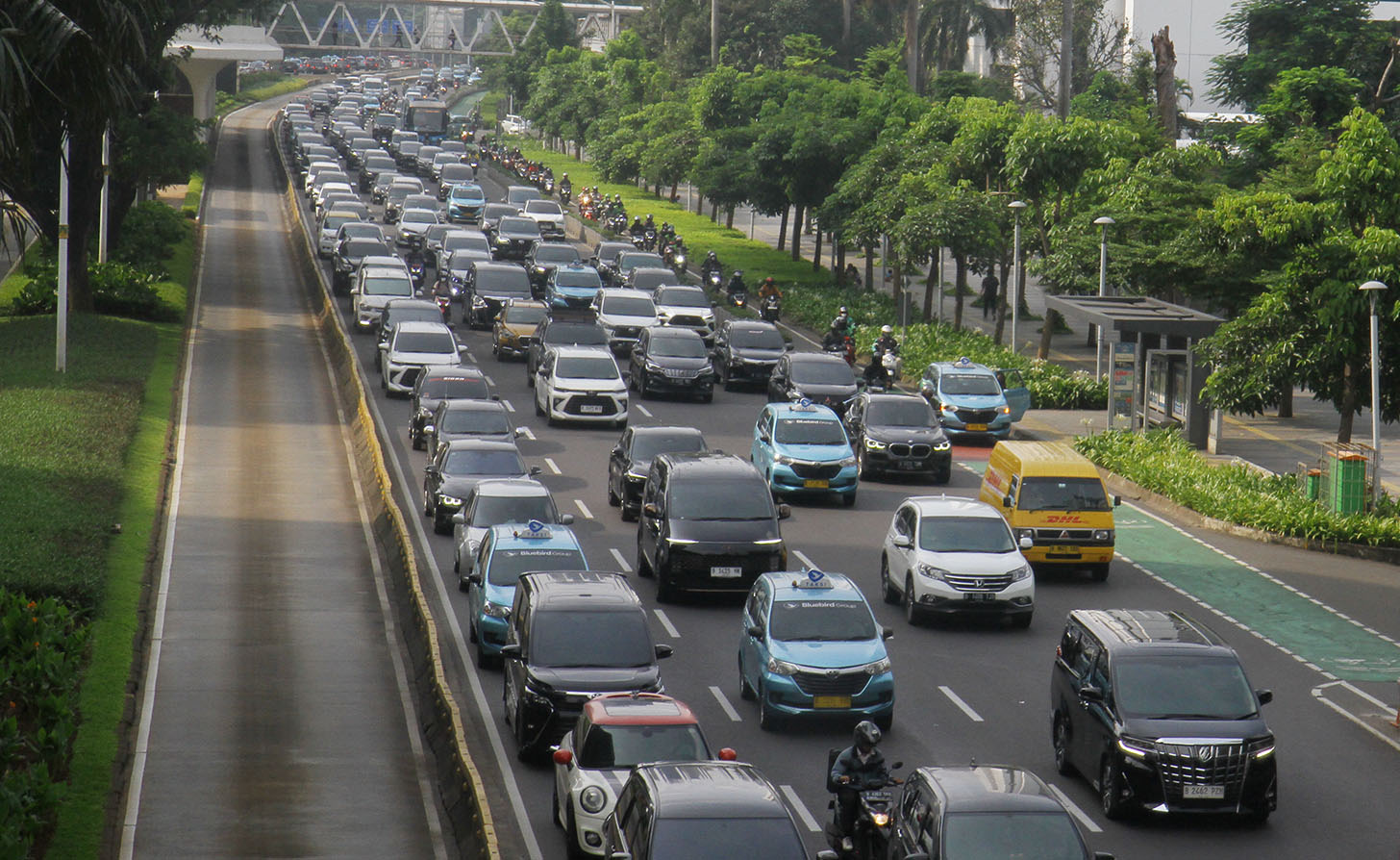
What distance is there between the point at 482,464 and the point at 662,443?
127 inches

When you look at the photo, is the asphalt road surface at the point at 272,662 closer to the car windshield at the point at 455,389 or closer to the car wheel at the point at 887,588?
the car windshield at the point at 455,389

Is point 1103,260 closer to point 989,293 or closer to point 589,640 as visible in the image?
point 989,293

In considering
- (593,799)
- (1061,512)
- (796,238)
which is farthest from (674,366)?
(796,238)

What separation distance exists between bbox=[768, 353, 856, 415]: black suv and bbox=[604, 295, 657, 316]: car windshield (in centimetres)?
878

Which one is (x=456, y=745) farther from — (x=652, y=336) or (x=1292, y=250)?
(x=652, y=336)

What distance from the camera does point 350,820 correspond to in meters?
18.3

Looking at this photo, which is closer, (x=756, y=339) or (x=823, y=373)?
(x=823, y=373)

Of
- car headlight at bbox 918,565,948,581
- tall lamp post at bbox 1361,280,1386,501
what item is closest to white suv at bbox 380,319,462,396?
car headlight at bbox 918,565,948,581

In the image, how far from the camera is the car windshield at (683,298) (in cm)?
5203

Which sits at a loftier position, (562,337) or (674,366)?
(562,337)

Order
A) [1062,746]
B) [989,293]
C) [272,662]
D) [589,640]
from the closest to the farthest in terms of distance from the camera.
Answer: [1062,746]
[589,640]
[272,662]
[989,293]

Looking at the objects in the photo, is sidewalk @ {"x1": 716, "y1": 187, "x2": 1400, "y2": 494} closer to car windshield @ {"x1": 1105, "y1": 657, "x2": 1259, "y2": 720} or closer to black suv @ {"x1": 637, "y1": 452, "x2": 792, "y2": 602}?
Result: black suv @ {"x1": 637, "y1": 452, "x2": 792, "y2": 602}

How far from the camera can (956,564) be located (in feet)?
82.7

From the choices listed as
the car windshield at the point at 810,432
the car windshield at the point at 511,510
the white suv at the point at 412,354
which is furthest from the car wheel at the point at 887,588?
the white suv at the point at 412,354
